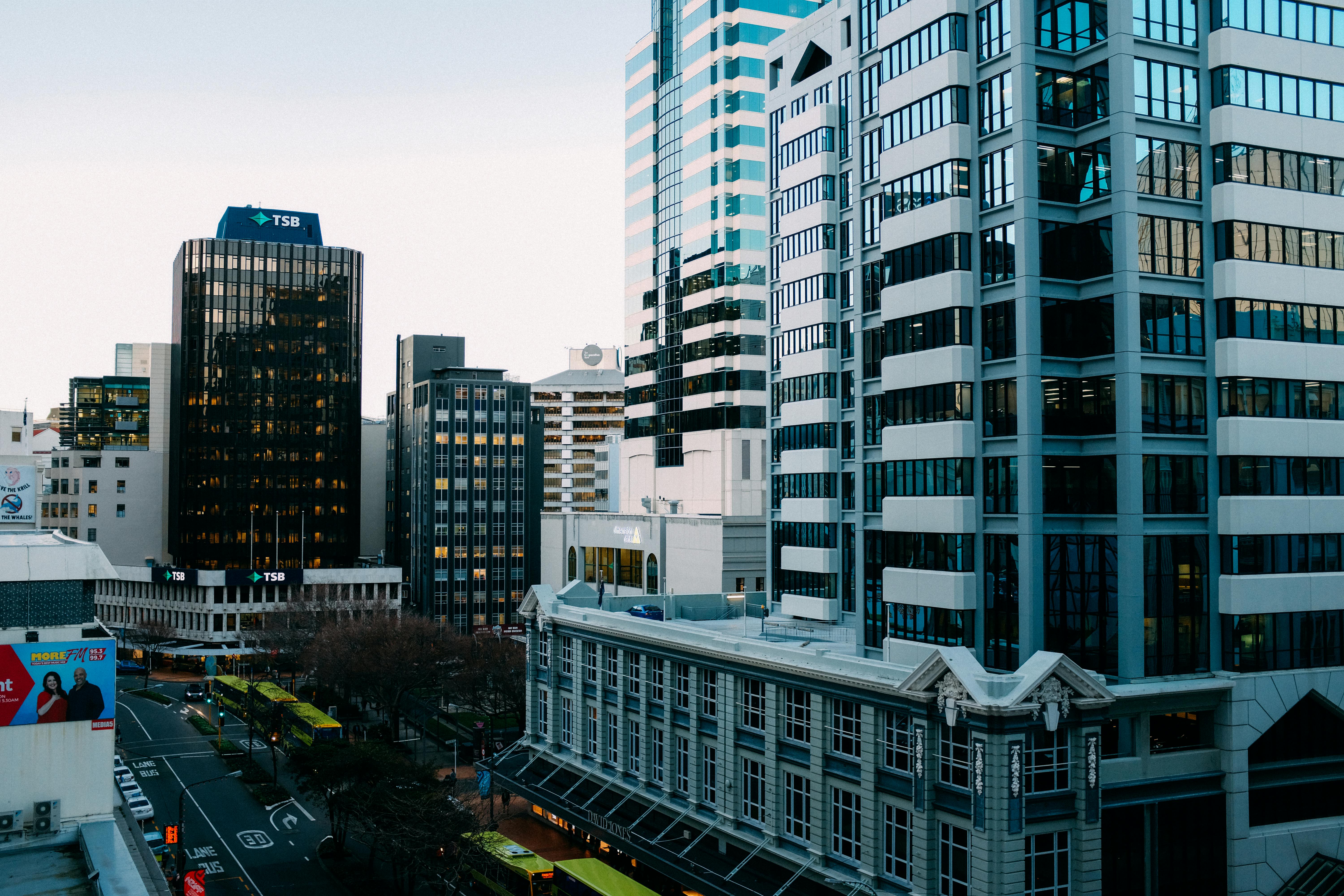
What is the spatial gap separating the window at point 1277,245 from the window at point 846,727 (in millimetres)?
28547

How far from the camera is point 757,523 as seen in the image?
10800 cm

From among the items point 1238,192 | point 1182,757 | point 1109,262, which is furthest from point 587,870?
point 1238,192

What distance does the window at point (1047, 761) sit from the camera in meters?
48.8

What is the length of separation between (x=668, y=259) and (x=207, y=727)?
235 feet

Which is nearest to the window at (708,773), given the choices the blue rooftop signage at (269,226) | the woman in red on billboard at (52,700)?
the woman in red on billboard at (52,700)

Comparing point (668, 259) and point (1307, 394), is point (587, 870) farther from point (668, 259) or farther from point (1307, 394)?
point (668, 259)

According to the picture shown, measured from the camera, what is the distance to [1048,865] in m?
49.4

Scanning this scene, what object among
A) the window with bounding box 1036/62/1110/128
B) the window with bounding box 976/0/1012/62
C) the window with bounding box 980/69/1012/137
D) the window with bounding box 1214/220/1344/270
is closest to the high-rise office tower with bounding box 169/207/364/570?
the window with bounding box 976/0/1012/62

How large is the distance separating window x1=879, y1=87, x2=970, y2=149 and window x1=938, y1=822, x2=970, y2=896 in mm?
34563

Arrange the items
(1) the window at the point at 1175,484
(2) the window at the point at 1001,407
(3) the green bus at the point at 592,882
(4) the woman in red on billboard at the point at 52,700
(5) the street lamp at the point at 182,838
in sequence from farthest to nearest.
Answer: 1. (5) the street lamp at the point at 182,838
2. (3) the green bus at the point at 592,882
3. (2) the window at the point at 1001,407
4. (1) the window at the point at 1175,484
5. (4) the woman in red on billboard at the point at 52,700

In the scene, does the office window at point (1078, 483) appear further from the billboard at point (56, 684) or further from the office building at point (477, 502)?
the office building at point (477, 502)

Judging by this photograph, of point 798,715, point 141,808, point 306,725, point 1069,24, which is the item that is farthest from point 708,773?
point 306,725

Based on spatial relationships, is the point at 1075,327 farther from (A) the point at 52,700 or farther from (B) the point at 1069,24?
(A) the point at 52,700

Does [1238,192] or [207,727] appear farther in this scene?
[207,727]
